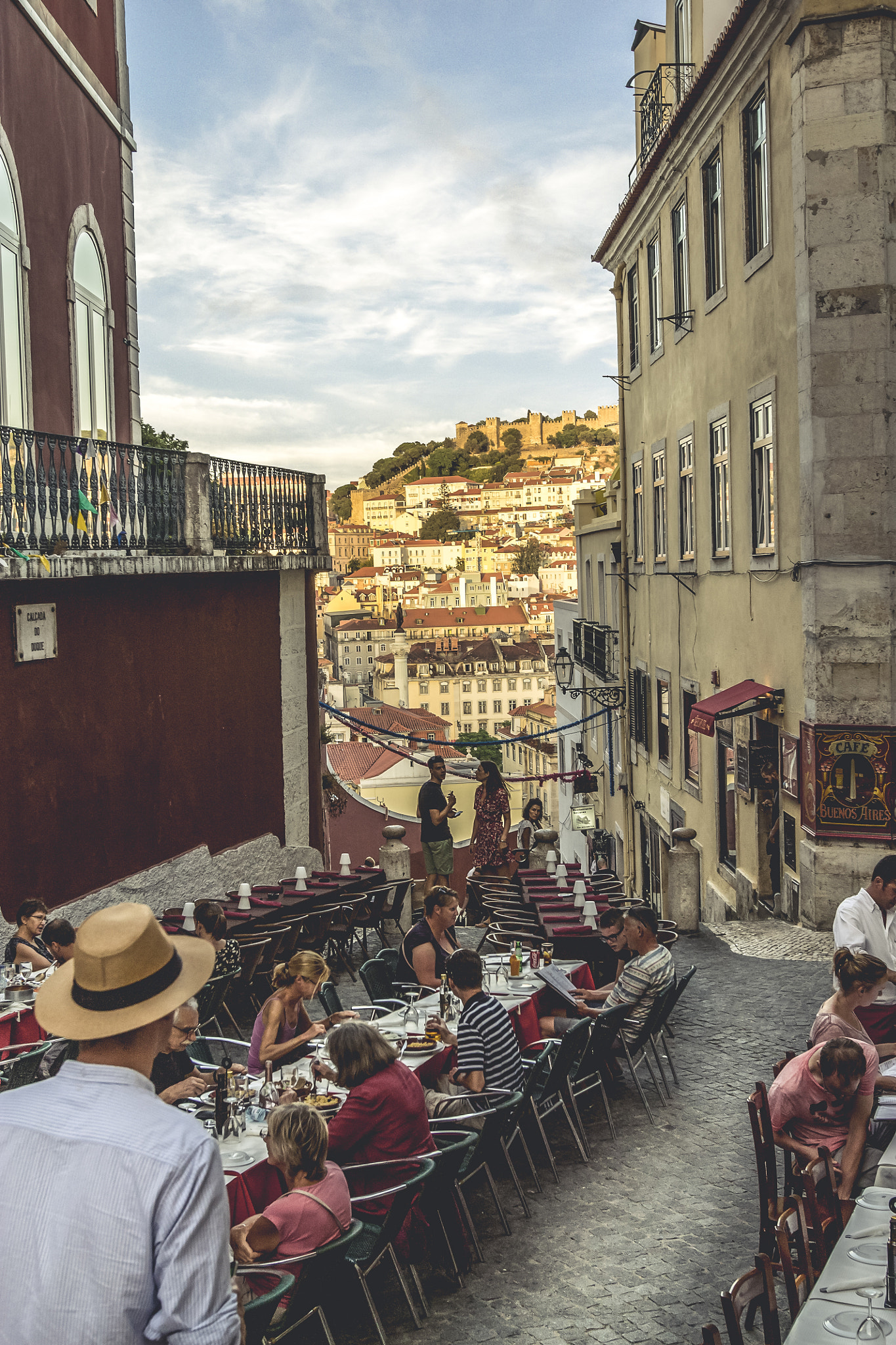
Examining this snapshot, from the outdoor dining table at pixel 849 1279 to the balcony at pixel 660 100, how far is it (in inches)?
591

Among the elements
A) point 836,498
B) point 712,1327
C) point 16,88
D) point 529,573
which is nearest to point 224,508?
point 16,88

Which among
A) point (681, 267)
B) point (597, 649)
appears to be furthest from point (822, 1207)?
point (597, 649)

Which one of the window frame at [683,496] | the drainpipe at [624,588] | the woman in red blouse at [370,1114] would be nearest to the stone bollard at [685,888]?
the window frame at [683,496]

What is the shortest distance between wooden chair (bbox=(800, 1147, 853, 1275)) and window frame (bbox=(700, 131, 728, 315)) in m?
11.1

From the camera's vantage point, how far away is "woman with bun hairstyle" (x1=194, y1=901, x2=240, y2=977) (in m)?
7.95

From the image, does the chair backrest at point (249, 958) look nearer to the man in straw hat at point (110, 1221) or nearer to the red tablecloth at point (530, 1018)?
the red tablecloth at point (530, 1018)

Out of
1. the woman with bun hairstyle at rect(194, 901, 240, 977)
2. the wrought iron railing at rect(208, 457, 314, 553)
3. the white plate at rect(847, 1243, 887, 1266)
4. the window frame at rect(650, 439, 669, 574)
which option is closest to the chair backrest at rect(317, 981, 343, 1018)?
the woman with bun hairstyle at rect(194, 901, 240, 977)

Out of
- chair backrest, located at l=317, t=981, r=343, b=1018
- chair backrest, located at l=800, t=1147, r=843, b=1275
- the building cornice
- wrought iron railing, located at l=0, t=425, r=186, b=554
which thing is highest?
the building cornice

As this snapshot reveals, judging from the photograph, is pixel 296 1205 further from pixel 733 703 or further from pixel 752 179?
pixel 752 179

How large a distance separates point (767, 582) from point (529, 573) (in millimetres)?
159003

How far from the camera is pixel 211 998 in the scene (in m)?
8.06

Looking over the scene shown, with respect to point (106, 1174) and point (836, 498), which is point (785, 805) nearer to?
point (836, 498)

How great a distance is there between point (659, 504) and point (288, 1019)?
13.3 m

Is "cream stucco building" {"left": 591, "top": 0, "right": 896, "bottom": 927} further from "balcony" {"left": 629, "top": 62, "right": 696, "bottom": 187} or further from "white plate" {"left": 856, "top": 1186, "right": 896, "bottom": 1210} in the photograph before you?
"white plate" {"left": 856, "top": 1186, "right": 896, "bottom": 1210}
